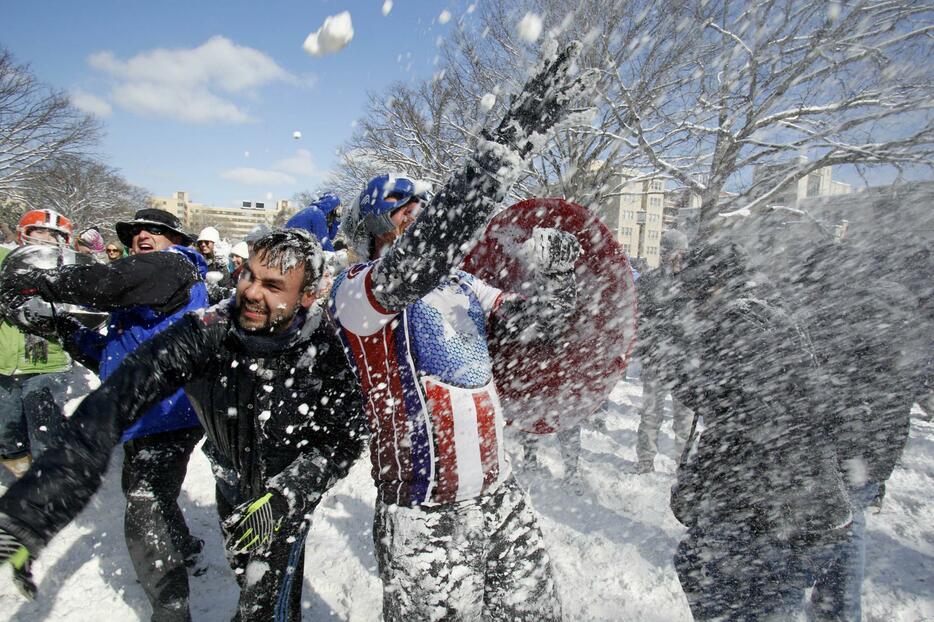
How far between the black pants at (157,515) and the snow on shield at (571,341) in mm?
1740

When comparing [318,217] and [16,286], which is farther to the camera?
[318,217]

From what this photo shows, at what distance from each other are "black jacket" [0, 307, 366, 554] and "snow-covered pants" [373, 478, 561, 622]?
385 millimetres

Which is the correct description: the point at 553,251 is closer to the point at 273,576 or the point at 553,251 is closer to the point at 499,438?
the point at 499,438

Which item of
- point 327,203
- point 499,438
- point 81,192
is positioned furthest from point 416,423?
point 81,192

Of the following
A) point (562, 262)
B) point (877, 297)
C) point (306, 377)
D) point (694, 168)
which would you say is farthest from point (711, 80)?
point (306, 377)

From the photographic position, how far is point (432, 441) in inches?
54.4

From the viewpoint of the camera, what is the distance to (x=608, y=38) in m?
9.73

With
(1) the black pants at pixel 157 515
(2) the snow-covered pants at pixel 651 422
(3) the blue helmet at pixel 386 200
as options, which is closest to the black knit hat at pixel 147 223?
(1) the black pants at pixel 157 515

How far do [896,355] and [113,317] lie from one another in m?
3.99

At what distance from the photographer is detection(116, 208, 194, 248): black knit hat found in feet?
8.69

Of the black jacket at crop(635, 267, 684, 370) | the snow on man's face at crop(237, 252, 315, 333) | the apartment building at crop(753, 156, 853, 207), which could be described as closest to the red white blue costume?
the snow on man's face at crop(237, 252, 315, 333)

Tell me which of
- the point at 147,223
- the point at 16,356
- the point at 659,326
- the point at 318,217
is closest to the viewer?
the point at 147,223

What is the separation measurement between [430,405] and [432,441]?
4.2 inches

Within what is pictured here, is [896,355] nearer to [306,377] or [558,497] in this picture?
[558,497]
